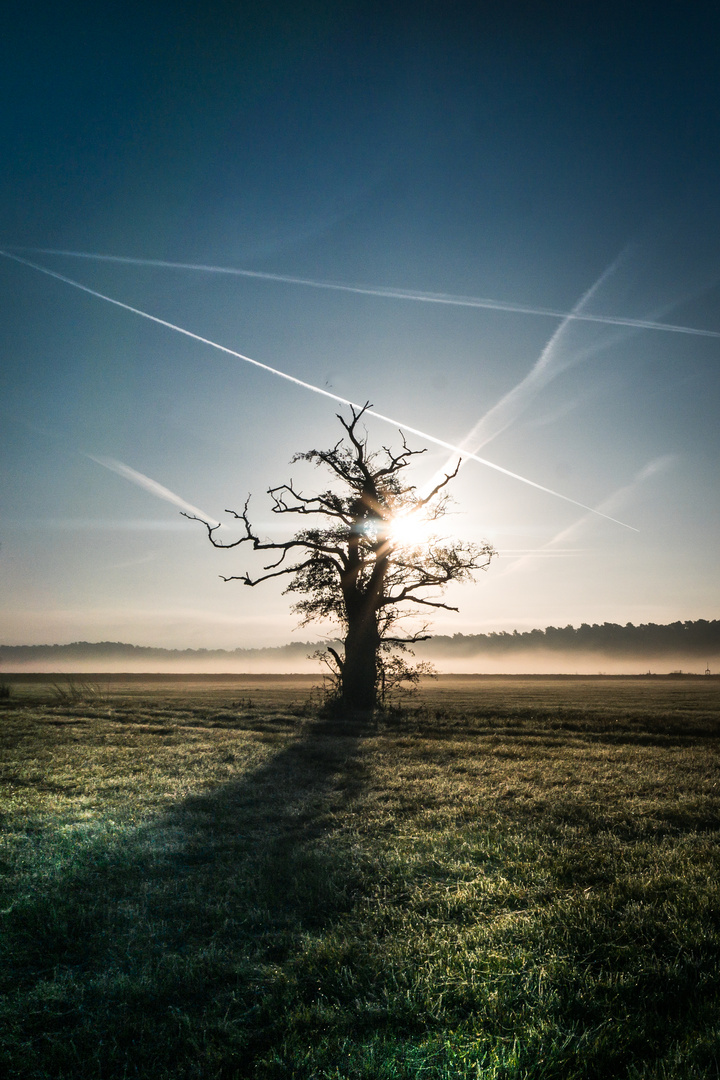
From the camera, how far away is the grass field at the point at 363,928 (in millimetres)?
3529

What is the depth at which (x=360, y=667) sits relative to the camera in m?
25.7

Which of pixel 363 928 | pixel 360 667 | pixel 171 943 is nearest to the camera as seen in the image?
pixel 171 943

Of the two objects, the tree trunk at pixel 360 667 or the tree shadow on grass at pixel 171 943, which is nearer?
the tree shadow on grass at pixel 171 943

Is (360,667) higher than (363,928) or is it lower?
higher

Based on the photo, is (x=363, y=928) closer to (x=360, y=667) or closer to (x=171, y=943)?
(x=171, y=943)

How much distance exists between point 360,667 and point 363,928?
20.8 m

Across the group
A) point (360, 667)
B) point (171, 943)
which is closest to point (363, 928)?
point (171, 943)

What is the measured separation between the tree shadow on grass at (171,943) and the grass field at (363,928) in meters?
0.02

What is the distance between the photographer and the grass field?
11.6 feet

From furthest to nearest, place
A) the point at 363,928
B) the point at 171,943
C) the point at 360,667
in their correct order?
Answer: the point at 360,667
the point at 363,928
the point at 171,943

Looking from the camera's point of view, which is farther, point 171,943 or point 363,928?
point 363,928

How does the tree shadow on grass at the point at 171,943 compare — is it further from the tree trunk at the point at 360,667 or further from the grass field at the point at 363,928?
the tree trunk at the point at 360,667

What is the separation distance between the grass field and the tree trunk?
45.7 ft

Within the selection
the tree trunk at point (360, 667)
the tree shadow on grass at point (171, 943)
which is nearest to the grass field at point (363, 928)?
the tree shadow on grass at point (171, 943)
